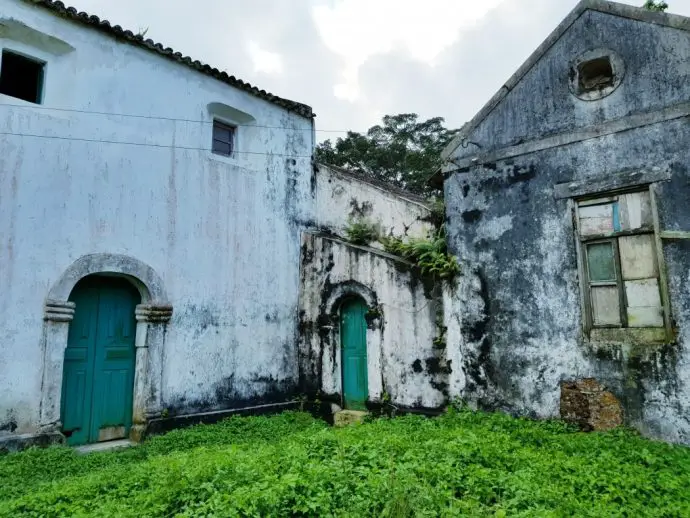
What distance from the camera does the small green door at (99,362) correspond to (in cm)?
706

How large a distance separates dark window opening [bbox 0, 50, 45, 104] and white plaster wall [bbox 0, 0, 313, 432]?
0.63 ft

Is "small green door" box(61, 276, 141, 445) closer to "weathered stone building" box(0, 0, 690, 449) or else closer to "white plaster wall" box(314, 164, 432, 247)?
"weathered stone building" box(0, 0, 690, 449)

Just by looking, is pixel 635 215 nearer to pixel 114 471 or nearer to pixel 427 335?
pixel 427 335

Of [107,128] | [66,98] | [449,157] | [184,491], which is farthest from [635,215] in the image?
[66,98]

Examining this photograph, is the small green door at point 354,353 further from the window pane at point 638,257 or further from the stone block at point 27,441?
the stone block at point 27,441

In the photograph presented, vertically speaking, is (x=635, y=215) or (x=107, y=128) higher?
(x=107, y=128)

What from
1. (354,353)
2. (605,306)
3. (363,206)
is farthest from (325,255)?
(605,306)

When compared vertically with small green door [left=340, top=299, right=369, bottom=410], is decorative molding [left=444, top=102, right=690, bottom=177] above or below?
above

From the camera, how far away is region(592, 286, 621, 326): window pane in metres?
6.39

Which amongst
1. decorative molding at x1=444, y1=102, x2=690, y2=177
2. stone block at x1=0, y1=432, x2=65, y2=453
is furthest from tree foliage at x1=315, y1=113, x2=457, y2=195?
stone block at x1=0, y1=432, x2=65, y2=453

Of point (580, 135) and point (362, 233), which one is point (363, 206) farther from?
point (580, 135)

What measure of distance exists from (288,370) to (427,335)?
3.13 m

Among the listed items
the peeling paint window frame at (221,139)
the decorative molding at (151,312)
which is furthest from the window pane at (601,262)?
the peeling paint window frame at (221,139)

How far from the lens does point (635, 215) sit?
639 centimetres
